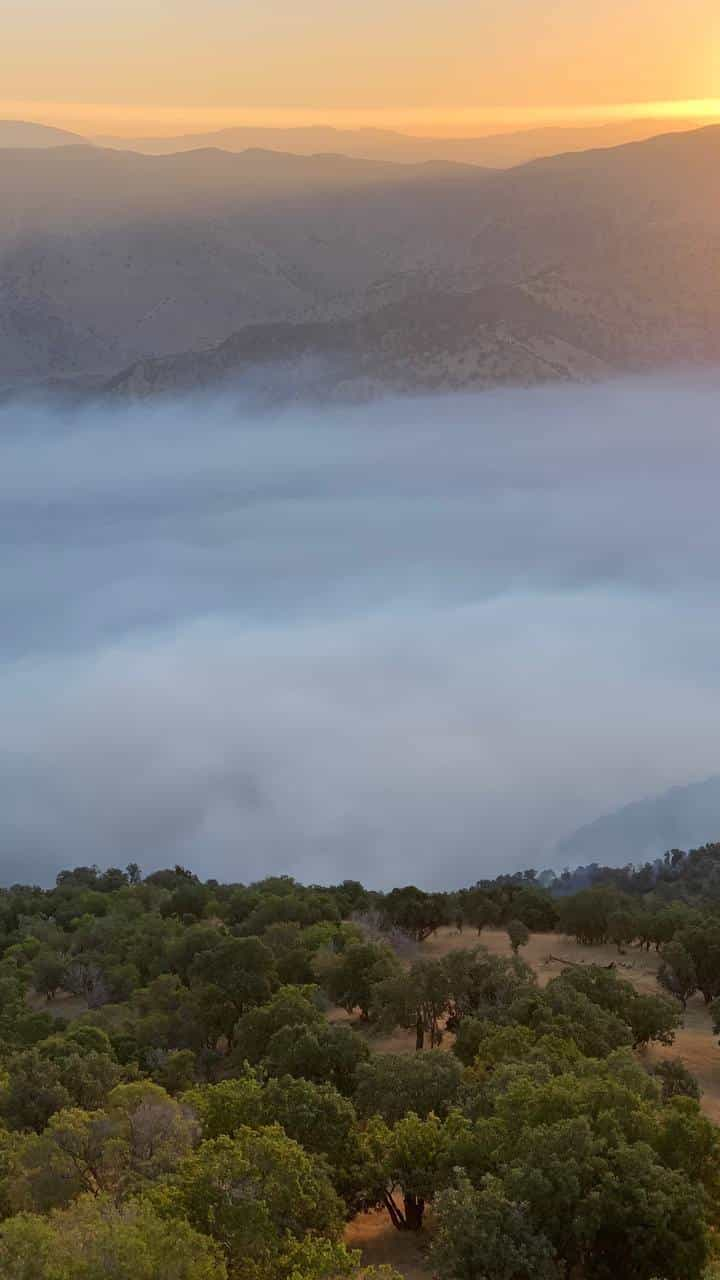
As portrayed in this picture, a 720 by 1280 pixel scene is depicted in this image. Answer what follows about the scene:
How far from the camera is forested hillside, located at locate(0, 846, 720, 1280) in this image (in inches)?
822

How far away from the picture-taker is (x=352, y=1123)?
1121 inches

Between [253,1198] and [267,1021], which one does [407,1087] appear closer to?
[253,1198]

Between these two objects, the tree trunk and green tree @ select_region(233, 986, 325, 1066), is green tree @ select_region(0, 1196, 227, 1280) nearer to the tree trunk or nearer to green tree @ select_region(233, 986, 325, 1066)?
the tree trunk

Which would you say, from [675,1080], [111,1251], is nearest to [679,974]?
[675,1080]

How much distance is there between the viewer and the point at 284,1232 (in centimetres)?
2178

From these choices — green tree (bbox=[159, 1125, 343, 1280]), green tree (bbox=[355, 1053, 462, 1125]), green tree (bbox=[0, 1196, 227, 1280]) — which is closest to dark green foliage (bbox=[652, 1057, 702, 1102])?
green tree (bbox=[355, 1053, 462, 1125])

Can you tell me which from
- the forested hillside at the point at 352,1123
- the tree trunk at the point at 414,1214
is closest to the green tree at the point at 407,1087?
the forested hillside at the point at 352,1123

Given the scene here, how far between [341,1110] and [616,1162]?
7.46 meters

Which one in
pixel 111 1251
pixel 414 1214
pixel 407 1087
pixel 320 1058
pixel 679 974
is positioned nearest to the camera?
pixel 111 1251

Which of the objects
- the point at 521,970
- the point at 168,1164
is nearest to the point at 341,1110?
the point at 168,1164

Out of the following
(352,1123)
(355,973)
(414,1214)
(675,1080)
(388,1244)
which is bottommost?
(388,1244)

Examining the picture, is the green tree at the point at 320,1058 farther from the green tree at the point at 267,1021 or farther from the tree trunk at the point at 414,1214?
the tree trunk at the point at 414,1214

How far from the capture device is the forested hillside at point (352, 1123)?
20.9 meters

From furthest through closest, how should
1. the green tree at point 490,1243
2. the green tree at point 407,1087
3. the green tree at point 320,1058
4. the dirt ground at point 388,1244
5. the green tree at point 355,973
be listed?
1. the green tree at point 355,973
2. the green tree at point 320,1058
3. the green tree at point 407,1087
4. the dirt ground at point 388,1244
5. the green tree at point 490,1243
